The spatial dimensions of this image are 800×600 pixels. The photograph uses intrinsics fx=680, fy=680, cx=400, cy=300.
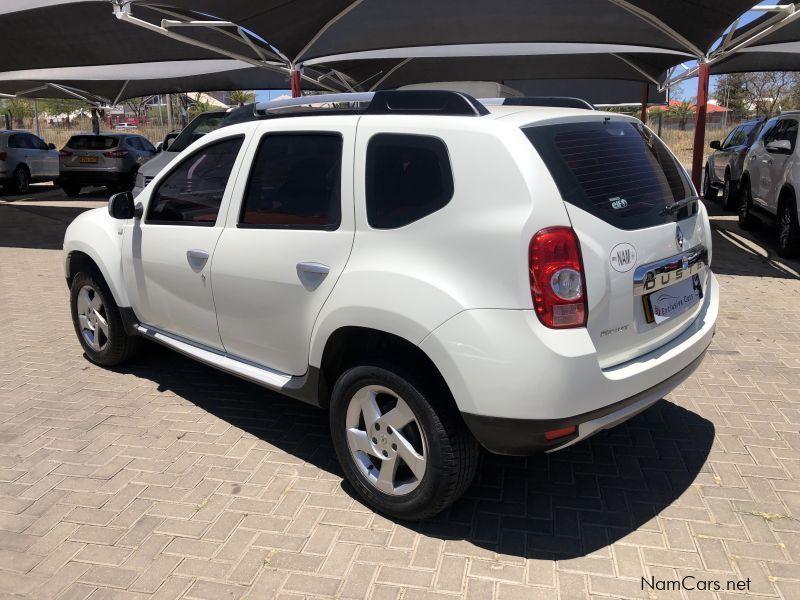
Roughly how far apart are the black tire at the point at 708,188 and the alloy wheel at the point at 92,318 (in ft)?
45.0

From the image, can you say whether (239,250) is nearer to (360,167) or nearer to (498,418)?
(360,167)

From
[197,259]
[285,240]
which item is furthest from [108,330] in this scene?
[285,240]

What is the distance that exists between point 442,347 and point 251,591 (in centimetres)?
122

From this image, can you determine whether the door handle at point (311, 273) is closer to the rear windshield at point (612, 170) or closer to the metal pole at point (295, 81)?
the rear windshield at point (612, 170)

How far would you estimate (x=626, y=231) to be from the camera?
277 cm

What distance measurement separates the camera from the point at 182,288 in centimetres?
397

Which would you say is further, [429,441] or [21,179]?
[21,179]

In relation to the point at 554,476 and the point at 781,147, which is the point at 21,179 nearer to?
the point at 781,147

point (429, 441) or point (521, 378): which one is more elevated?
point (521, 378)

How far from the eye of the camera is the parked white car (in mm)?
8211

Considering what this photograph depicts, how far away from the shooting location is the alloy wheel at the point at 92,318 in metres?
4.87

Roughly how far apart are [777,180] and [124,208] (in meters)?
8.00

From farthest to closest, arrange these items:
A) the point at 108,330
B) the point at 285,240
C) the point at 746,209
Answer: the point at 746,209 → the point at 108,330 → the point at 285,240

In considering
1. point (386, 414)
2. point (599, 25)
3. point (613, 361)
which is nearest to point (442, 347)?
point (386, 414)
